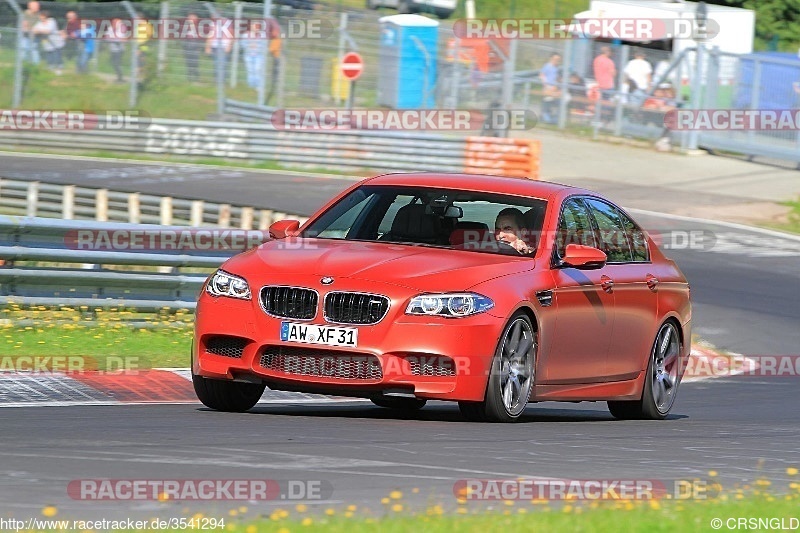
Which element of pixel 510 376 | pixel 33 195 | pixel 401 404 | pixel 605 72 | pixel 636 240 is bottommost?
pixel 33 195

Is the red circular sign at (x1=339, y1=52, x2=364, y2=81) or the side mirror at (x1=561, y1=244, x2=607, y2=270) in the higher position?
the side mirror at (x1=561, y1=244, x2=607, y2=270)

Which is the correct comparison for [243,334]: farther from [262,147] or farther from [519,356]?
[262,147]

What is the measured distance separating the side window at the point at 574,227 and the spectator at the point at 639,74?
26172mm

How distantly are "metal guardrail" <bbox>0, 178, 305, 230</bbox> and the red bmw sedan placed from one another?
32.1ft

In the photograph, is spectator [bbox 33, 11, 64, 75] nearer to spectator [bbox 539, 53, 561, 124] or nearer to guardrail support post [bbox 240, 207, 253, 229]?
spectator [bbox 539, 53, 561, 124]

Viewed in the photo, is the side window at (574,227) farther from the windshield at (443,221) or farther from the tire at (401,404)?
the tire at (401,404)

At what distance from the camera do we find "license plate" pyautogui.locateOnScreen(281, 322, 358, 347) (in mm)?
9234

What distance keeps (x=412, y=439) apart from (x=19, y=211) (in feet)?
59.8

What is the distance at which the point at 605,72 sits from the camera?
36.8 m

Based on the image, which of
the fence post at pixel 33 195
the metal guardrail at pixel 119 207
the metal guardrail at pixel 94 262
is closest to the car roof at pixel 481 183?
the metal guardrail at pixel 94 262

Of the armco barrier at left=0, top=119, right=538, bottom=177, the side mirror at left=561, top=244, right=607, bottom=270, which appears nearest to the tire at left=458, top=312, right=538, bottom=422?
the side mirror at left=561, top=244, right=607, bottom=270

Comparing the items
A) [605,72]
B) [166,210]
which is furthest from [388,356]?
[605,72]

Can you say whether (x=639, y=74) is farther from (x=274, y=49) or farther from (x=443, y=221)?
(x=443, y=221)

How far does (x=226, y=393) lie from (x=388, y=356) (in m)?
1.27
